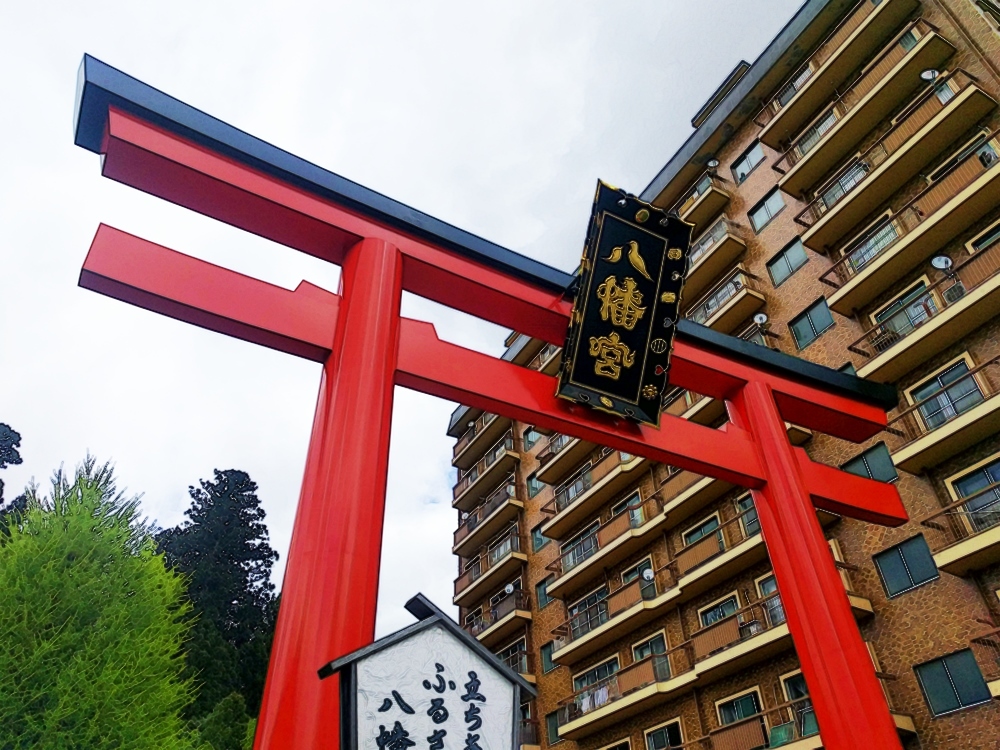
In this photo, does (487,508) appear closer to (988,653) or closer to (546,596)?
(546,596)

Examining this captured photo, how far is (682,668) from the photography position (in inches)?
597

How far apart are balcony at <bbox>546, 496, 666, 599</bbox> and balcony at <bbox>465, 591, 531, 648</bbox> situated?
5.97 feet

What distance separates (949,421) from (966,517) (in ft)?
5.41

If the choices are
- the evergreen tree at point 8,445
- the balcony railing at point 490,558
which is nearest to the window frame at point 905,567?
the balcony railing at point 490,558

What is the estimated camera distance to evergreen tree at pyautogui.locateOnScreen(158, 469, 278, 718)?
22.2 meters

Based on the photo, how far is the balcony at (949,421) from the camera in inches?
452

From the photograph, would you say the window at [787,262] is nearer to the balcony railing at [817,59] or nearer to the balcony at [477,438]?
the balcony railing at [817,59]

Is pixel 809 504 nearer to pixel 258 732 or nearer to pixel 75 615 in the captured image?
pixel 258 732

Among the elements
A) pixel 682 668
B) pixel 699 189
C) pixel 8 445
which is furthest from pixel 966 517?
pixel 8 445

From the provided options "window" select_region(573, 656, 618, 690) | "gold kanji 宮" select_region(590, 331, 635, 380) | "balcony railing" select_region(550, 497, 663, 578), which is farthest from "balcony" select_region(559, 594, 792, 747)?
"gold kanji 宮" select_region(590, 331, 635, 380)

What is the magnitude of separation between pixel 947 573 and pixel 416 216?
11.1 m

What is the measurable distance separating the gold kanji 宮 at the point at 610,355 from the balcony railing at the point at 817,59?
46.1ft

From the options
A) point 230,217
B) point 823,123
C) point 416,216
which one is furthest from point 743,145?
point 230,217

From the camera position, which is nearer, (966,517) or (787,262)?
(966,517)
